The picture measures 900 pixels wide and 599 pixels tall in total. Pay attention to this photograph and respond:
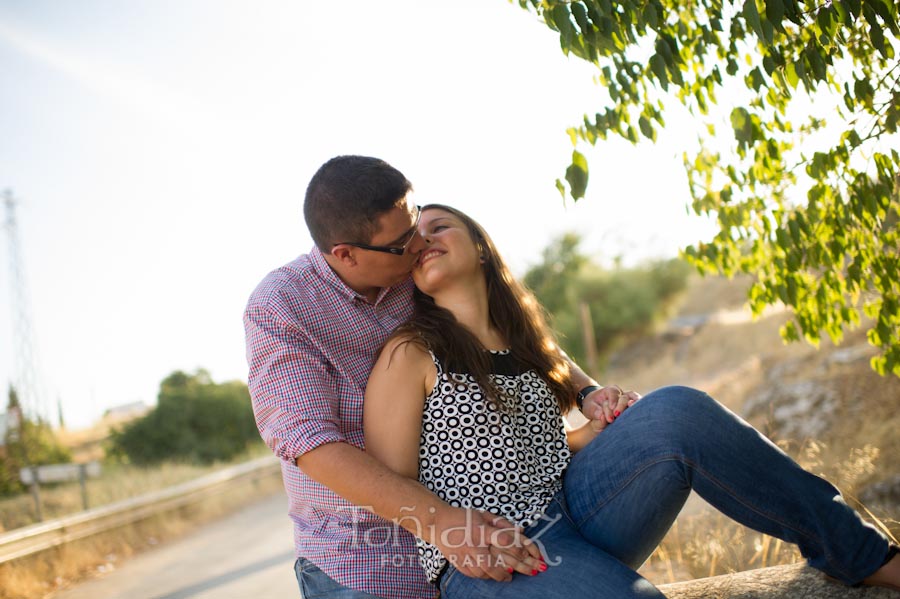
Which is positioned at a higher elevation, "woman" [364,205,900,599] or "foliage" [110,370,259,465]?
"woman" [364,205,900,599]

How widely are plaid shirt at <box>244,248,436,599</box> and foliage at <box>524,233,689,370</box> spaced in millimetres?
25596

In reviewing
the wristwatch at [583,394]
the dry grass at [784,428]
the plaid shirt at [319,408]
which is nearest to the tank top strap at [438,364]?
the plaid shirt at [319,408]

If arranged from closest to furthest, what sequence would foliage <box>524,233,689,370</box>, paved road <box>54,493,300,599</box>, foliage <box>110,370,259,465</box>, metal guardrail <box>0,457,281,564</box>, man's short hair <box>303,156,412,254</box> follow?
man's short hair <box>303,156,412,254</box> < paved road <box>54,493,300,599</box> < metal guardrail <box>0,457,281,564</box> < foliage <box>110,370,259,465</box> < foliage <box>524,233,689,370</box>

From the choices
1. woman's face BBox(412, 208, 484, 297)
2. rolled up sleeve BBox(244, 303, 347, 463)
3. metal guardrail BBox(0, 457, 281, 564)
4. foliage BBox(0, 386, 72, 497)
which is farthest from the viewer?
foliage BBox(0, 386, 72, 497)

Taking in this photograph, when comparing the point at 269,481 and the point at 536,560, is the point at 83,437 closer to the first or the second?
the point at 269,481

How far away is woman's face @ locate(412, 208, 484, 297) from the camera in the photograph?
→ 9.52ft

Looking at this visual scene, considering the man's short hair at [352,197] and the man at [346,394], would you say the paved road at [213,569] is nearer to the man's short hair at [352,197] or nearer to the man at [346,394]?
the man at [346,394]

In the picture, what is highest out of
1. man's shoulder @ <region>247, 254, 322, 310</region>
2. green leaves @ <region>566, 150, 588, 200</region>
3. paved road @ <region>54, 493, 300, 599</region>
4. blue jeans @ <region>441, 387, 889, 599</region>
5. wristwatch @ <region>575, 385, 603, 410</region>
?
green leaves @ <region>566, 150, 588, 200</region>

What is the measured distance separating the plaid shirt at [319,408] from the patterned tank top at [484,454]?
15cm

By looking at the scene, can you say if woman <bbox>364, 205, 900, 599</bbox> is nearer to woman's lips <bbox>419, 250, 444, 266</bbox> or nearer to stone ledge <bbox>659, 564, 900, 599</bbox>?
stone ledge <bbox>659, 564, 900, 599</bbox>

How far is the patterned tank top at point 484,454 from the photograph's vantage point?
2.38 m

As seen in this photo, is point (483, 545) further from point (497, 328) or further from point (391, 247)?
point (391, 247)

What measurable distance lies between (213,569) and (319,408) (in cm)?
525

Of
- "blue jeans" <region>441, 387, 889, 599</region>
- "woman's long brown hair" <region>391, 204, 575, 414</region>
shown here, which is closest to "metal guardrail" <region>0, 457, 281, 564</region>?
"woman's long brown hair" <region>391, 204, 575, 414</region>
